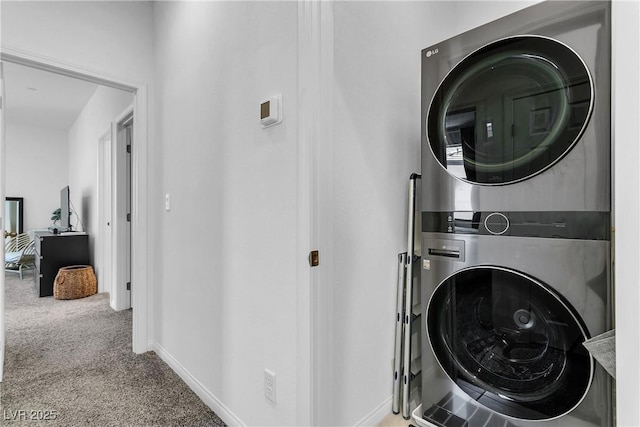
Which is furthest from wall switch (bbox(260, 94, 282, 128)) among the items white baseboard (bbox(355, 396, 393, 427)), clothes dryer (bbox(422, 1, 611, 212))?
white baseboard (bbox(355, 396, 393, 427))

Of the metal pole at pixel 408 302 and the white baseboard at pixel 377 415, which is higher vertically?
the metal pole at pixel 408 302

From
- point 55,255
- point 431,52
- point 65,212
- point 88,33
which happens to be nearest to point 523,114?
point 431,52

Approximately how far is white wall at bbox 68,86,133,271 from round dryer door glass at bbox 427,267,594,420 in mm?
3369

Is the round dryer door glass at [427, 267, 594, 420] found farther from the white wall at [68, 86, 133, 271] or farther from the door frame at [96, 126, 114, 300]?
the door frame at [96, 126, 114, 300]

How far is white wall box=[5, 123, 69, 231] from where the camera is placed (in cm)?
592

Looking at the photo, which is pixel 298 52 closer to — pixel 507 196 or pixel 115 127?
pixel 507 196

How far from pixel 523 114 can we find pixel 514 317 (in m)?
0.71

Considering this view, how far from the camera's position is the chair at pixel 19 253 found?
5036mm

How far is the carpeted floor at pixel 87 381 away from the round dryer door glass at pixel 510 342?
3.79 feet

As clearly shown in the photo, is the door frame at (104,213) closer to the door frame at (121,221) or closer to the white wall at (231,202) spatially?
the door frame at (121,221)

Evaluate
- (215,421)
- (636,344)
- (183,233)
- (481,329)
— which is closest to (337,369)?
(481,329)

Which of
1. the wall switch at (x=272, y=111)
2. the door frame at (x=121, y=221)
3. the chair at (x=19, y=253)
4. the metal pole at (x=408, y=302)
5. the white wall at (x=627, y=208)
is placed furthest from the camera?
the chair at (x=19, y=253)

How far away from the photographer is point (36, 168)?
614cm

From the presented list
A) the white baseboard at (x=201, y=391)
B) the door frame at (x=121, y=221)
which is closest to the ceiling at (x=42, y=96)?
the door frame at (x=121, y=221)
